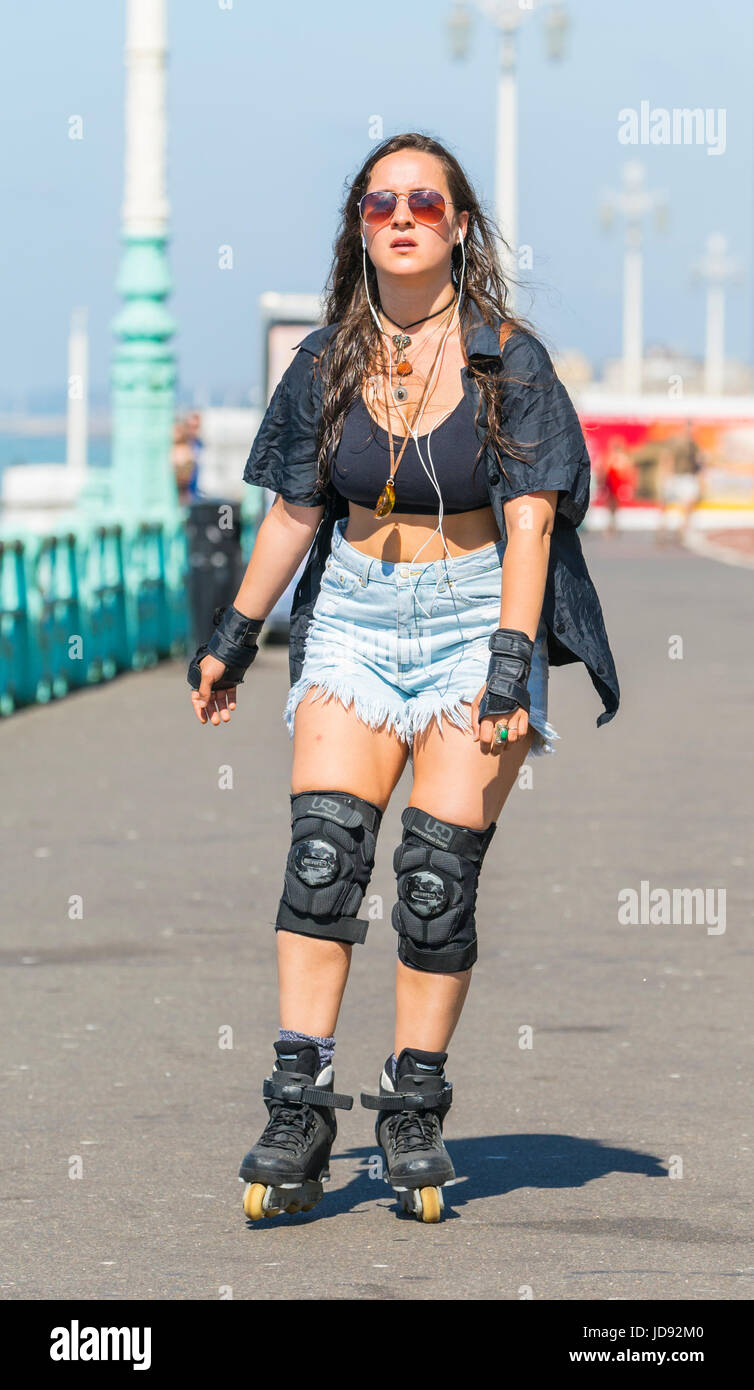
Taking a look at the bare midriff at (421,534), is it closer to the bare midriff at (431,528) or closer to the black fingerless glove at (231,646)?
the bare midriff at (431,528)

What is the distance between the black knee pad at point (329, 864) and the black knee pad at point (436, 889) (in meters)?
0.08

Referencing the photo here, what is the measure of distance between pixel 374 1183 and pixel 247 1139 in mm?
378

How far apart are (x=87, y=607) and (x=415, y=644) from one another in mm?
11038

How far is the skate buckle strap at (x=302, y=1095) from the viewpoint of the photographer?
4.69 m

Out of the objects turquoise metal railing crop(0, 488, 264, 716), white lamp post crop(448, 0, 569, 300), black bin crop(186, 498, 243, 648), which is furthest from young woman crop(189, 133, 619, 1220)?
white lamp post crop(448, 0, 569, 300)

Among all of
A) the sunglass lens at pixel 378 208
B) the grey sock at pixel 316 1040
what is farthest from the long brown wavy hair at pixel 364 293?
the grey sock at pixel 316 1040

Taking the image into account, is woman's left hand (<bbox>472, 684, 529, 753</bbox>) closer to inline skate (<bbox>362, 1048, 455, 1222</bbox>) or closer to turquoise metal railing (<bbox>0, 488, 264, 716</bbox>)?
inline skate (<bbox>362, 1048, 455, 1222</bbox>)

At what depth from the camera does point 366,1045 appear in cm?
627

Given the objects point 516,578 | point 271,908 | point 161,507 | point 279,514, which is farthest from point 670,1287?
point 161,507

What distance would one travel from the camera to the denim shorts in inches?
186
